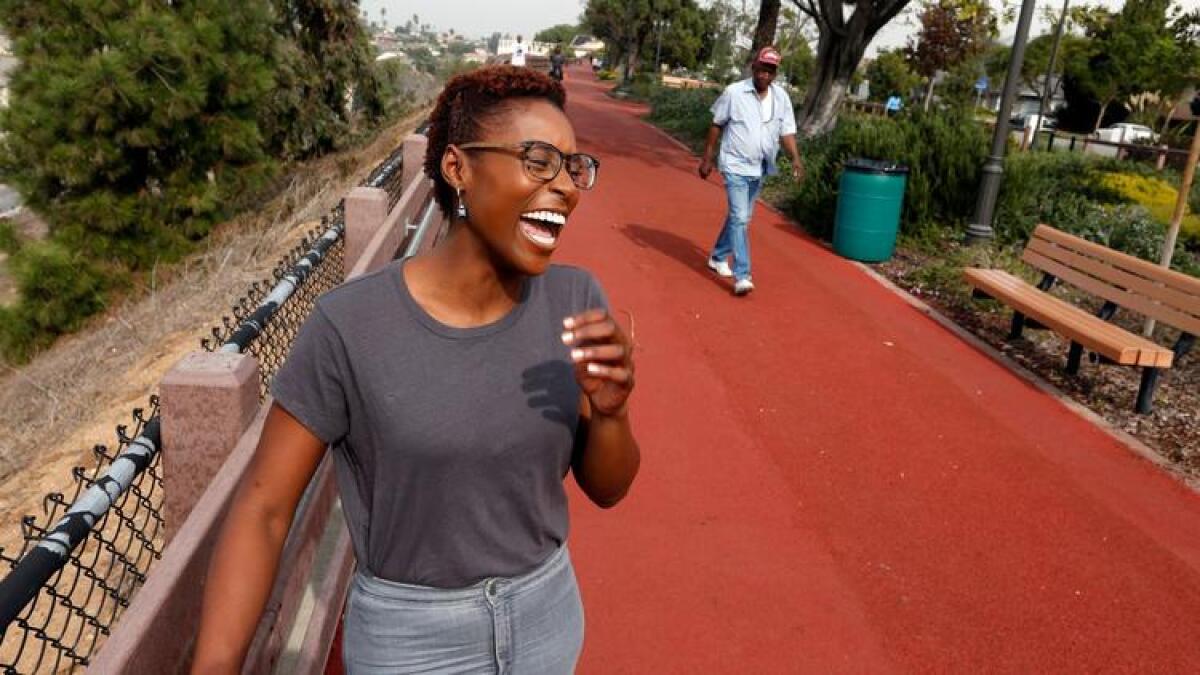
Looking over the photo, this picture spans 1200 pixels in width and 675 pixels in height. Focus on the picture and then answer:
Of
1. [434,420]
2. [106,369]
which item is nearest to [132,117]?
[106,369]

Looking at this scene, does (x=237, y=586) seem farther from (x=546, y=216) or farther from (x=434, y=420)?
(x=546, y=216)

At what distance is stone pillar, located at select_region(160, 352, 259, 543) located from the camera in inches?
102

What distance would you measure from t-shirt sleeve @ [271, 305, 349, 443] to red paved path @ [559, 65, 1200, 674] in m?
2.25

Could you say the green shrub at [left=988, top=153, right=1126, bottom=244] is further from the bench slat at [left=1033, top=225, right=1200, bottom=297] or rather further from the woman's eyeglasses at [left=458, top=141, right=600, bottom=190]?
the woman's eyeglasses at [left=458, top=141, right=600, bottom=190]

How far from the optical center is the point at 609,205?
1230cm

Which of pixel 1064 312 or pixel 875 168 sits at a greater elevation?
pixel 875 168

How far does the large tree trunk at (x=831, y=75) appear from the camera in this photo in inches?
696

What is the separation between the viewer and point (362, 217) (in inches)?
221

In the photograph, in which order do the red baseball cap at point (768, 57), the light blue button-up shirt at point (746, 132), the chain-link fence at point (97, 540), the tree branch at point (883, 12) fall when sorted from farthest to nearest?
the tree branch at point (883, 12) → the light blue button-up shirt at point (746, 132) → the red baseball cap at point (768, 57) → the chain-link fence at point (97, 540)

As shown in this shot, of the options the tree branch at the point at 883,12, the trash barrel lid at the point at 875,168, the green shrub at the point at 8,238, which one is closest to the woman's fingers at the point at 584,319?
the trash barrel lid at the point at 875,168

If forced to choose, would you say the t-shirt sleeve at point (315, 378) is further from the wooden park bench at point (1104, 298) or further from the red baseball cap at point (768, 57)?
the red baseball cap at point (768, 57)

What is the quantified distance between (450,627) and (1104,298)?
277 inches

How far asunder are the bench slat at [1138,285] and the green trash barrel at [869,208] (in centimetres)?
167

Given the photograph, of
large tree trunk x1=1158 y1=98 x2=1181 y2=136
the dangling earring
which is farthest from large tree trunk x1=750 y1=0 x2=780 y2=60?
large tree trunk x1=1158 y1=98 x2=1181 y2=136
